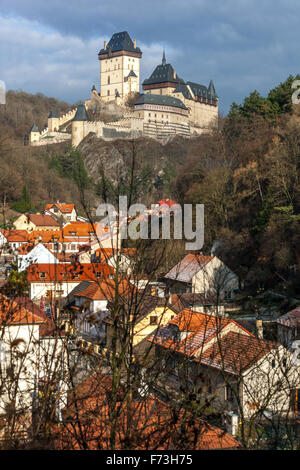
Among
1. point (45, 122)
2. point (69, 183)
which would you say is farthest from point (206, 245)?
point (45, 122)

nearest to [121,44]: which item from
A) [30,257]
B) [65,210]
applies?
[65,210]

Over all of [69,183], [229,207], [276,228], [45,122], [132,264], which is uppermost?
[45,122]

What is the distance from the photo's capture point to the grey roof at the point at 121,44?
311 ft

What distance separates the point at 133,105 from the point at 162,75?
22.1 ft

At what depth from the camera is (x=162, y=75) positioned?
8981 cm

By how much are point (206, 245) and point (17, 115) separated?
68891 millimetres

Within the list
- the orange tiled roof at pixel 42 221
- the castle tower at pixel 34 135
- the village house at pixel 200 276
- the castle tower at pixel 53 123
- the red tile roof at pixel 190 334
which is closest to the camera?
the red tile roof at pixel 190 334

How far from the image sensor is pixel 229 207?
1315 inches

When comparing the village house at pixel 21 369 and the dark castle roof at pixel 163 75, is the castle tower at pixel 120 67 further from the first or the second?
the village house at pixel 21 369

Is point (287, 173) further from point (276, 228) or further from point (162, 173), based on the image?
point (162, 173)

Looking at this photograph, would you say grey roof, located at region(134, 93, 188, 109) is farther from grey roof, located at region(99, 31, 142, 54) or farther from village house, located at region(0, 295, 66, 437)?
village house, located at region(0, 295, 66, 437)

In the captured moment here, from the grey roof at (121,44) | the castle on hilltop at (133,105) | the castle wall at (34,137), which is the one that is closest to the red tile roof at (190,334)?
the castle on hilltop at (133,105)

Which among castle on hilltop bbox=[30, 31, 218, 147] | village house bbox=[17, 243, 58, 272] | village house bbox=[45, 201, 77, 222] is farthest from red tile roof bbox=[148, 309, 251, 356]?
castle on hilltop bbox=[30, 31, 218, 147]

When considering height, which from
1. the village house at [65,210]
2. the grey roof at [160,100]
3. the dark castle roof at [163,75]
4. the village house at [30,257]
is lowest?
the village house at [30,257]
